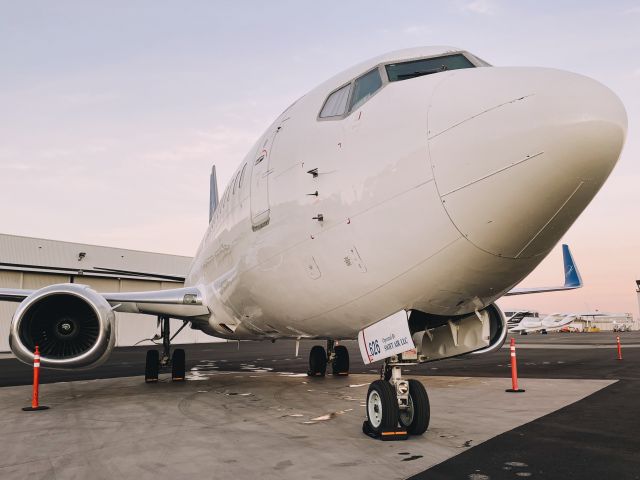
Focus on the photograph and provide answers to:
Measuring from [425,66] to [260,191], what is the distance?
2701 millimetres

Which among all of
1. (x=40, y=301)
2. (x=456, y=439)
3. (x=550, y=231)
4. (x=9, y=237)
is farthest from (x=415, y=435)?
(x=9, y=237)

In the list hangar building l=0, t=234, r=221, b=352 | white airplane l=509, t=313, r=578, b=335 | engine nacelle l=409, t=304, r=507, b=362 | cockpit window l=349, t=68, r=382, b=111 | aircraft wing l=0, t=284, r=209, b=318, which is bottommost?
white airplane l=509, t=313, r=578, b=335

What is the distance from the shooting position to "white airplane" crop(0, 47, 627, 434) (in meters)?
3.81

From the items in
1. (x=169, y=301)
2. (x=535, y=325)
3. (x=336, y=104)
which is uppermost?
(x=336, y=104)

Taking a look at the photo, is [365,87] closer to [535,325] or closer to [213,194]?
[213,194]

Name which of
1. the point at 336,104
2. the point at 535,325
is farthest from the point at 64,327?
the point at 535,325

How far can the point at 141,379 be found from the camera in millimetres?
13859

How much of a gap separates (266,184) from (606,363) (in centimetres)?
1473

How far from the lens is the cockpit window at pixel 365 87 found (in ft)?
17.6

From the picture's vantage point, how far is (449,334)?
6328 millimetres

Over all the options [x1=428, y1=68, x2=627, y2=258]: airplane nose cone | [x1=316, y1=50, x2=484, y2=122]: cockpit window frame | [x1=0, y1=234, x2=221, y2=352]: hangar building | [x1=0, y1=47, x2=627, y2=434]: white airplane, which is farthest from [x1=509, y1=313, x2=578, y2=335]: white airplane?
[x1=428, y1=68, x2=627, y2=258]: airplane nose cone

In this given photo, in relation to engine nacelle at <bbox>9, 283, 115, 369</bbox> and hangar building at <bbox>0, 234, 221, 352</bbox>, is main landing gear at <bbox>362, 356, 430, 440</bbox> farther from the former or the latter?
hangar building at <bbox>0, 234, 221, 352</bbox>

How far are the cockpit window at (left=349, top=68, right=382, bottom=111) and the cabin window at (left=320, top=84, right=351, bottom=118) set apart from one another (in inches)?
5.1

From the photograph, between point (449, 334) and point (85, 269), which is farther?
point (85, 269)
